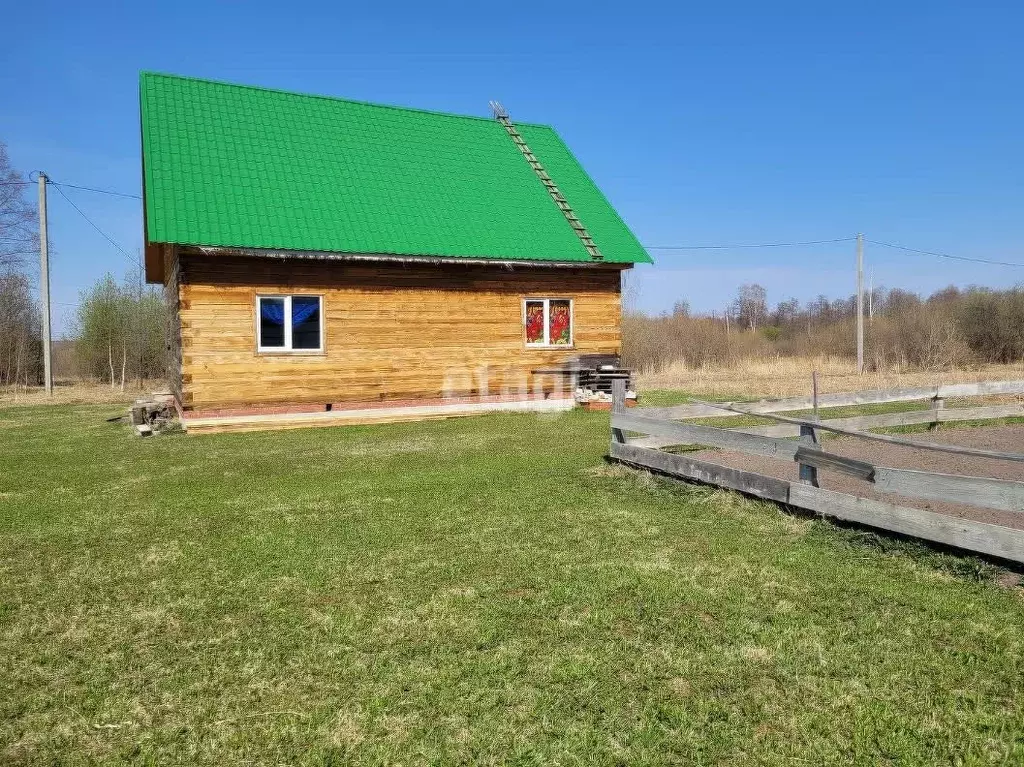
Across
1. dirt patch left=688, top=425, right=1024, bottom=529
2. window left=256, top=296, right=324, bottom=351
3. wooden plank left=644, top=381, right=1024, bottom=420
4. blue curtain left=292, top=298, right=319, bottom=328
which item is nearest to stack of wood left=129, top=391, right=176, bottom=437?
window left=256, top=296, right=324, bottom=351

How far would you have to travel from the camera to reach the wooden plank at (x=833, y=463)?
6.39 metres

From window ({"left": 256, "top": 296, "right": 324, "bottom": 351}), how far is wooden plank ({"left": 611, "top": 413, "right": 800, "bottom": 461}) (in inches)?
359

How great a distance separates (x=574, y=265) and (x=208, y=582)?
14505 millimetres

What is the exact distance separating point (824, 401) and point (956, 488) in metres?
5.83

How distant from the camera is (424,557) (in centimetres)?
628

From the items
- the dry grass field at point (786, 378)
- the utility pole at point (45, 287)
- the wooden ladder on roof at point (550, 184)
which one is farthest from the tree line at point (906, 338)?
the utility pole at point (45, 287)

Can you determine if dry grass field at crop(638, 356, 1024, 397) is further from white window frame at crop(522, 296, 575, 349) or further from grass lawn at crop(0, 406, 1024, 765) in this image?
grass lawn at crop(0, 406, 1024, 765)

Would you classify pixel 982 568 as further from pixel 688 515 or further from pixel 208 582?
pixel 208 582

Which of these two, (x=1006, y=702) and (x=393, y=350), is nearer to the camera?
(x=1006, y=702)

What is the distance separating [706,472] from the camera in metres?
8.38

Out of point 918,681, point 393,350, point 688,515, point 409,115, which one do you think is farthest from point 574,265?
point 918,681

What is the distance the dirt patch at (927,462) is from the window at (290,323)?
9.69 m

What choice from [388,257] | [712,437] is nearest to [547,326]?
[388,257]

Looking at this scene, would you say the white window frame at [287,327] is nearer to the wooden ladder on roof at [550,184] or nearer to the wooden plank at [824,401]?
the wooden ladder on roof at [550,184]
